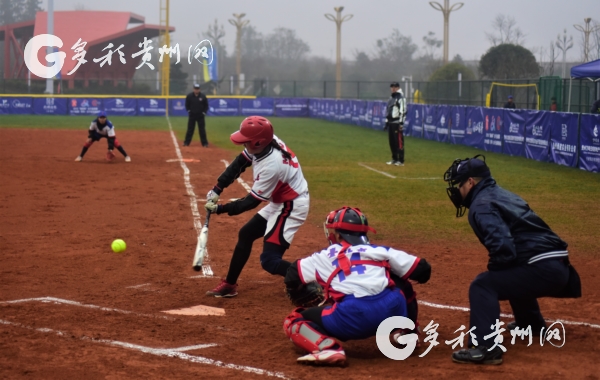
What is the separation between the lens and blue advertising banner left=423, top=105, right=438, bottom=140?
31484 millimetres

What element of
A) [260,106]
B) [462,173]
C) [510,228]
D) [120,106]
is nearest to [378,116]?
[260,106]

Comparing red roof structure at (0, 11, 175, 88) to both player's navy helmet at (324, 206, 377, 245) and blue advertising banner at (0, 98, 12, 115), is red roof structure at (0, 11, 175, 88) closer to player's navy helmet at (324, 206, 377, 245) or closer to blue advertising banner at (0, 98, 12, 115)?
blue advertising banner at (0, 98, 12, 115)

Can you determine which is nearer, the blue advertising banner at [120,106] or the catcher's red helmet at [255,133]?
the catcher's red helmet at [255,133]

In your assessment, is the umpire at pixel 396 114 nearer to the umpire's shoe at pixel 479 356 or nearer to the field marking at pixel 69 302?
the field marking at pixel 69 302

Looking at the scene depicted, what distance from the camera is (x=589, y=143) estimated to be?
19625 millimetres

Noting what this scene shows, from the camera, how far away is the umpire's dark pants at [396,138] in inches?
814

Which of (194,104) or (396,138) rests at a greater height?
(194,104)

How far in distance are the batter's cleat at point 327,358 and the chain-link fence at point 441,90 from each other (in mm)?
22226

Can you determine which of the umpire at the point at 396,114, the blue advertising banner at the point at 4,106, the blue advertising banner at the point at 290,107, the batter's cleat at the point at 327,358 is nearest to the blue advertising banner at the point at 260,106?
the blue advertising banner at the point at 290,107

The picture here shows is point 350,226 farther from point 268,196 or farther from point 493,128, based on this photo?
point 493,128

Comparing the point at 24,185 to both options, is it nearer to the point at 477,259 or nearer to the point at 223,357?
the point at 477,259

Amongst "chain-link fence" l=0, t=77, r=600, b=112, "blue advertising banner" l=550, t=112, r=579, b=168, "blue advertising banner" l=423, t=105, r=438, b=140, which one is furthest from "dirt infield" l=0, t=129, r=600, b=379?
"blue advertising banner" l=423, t=105, r=438, b=140

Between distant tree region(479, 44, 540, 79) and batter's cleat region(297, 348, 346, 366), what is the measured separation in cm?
3767

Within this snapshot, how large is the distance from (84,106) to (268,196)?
4532 centimetres
